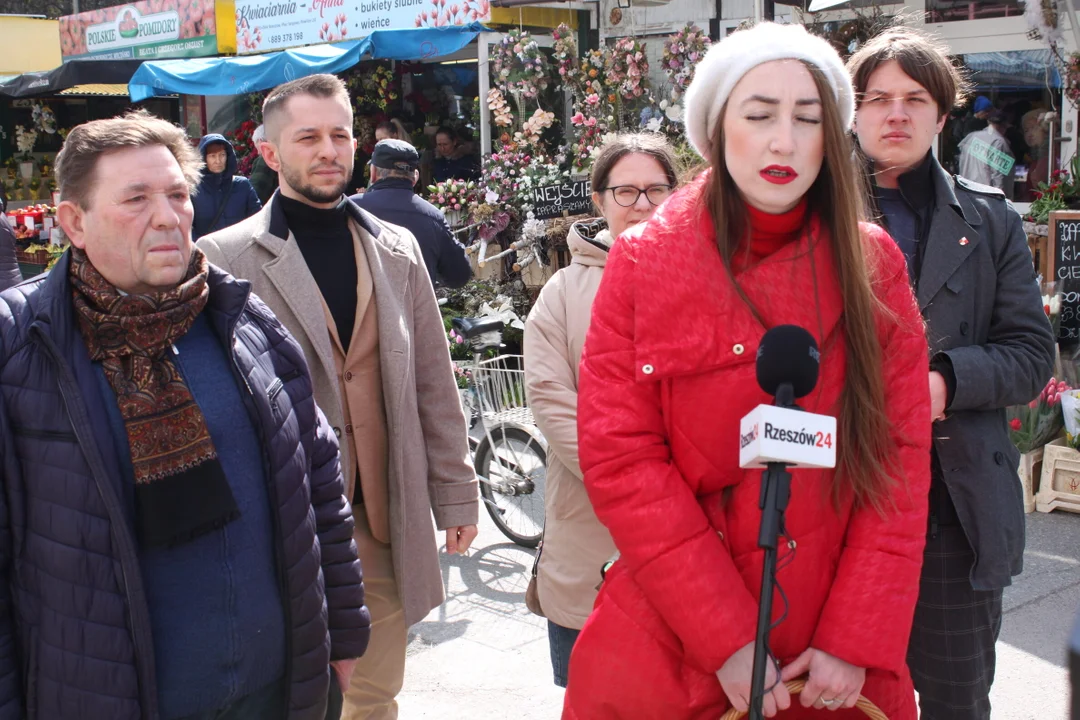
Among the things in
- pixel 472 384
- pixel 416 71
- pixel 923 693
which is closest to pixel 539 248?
pixel 472 384

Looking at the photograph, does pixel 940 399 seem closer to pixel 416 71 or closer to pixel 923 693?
pixel 923 693

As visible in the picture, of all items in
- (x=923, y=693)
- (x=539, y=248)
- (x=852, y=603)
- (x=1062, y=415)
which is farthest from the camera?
(x=539, y=248)

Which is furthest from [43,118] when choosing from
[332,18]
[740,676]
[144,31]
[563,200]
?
[740,676]

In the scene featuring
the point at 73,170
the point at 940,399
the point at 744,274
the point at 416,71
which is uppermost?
the point at 416,71

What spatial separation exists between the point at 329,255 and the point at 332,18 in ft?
33.6

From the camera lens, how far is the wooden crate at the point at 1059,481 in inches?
224

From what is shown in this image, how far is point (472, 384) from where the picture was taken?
601 cm

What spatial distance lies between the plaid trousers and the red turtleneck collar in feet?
3.14

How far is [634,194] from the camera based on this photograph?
3.29 metres

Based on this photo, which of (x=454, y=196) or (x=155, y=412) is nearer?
(x=155, y=412)

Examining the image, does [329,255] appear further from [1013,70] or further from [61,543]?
[1013,70]

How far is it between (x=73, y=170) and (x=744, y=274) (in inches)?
54.1

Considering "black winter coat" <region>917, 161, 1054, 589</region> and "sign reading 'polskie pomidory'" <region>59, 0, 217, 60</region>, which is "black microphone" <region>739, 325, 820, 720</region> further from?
"sign reading 'polskie pomidory'" <region>59, 0, 217, 60</region>

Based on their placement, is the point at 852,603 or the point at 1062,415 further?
the point at 1062,415
